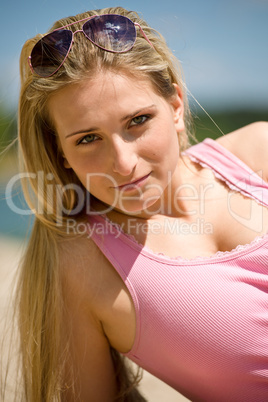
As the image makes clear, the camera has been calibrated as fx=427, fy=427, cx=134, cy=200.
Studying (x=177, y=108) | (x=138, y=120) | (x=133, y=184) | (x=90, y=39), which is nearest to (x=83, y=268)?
(x=133, y=184)

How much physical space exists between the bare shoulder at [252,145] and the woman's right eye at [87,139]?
0.86 m

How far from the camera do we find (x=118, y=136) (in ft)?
5.60

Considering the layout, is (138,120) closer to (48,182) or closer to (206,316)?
(48,182)

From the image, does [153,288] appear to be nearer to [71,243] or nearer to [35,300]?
[71,243]

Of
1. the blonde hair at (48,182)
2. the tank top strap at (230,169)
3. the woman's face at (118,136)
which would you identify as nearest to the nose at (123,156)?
the woman's face at (118,136)

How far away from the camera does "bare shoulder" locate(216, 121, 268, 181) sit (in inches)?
85.7

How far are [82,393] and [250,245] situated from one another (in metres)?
1.02

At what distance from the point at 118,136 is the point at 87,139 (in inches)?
5.8

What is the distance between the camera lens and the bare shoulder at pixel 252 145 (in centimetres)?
218

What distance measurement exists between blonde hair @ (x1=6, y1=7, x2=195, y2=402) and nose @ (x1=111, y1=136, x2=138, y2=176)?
303 millimetres

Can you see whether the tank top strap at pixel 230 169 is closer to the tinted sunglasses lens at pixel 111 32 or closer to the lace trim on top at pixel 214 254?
the lace trim on top at pixel 214 254

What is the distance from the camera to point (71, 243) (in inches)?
78.0

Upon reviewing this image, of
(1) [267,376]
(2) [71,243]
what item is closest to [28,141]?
(2) [71,243]

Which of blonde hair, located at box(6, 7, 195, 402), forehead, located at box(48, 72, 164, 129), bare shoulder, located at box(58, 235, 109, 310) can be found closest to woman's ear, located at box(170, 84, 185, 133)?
blonde hair, located at box(6, 7, 195, 402)
